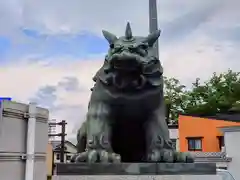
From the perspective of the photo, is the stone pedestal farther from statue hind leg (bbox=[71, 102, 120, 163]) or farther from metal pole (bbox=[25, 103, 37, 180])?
metal pole (bbox=[25, 103, 37, 180])

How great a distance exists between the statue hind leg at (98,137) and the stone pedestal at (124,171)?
66mm

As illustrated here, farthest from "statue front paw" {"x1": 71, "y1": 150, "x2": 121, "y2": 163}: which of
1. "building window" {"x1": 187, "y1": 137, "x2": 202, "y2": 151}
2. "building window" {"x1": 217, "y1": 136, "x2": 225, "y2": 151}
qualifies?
"building window" {"x1": 187, "y1": 137, "x2": 202, "y2": 151}

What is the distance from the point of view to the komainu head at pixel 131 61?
2.58m

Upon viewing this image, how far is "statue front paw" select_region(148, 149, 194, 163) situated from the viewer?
8.73 ft

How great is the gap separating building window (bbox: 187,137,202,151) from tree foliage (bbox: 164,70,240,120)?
513cm

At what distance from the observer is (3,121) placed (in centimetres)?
848

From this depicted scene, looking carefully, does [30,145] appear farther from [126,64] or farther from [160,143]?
[126,64]

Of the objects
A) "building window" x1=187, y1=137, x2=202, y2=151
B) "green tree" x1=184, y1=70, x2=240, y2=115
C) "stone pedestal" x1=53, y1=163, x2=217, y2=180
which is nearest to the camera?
"stone pedestal" x1=53, y1=163, x2=217, y2=180

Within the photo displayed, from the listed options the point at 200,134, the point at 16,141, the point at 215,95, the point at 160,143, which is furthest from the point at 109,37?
the point at 215,95

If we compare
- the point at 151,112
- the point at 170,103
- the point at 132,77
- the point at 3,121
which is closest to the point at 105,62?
the point at 132,77

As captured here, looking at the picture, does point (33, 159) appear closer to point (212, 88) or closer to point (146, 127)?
point (146, 127)

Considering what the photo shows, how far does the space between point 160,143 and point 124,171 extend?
37 cm

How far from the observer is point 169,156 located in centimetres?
267

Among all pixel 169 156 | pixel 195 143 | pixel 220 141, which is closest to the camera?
pixel 169 156
